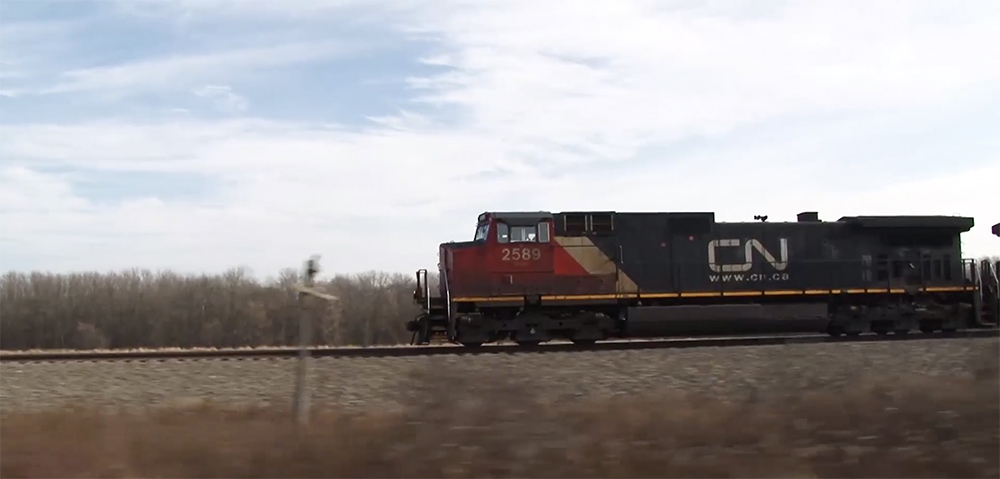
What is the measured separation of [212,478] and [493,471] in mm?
1929

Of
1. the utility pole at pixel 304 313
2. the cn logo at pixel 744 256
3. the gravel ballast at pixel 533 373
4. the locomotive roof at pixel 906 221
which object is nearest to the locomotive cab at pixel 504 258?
the cn logo at pixel 744 256

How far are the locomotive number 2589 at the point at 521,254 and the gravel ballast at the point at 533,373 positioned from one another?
4.31m

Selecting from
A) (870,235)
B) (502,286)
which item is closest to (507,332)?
(502,286)

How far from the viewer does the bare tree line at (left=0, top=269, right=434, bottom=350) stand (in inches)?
455

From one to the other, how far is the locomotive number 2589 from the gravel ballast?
4.31m

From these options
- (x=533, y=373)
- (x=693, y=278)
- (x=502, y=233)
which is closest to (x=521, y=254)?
(x=502, y=233)

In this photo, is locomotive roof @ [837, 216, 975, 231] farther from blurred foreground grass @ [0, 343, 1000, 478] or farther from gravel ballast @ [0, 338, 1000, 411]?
blurred foreground grass @ [0, 343, 1000, 478]

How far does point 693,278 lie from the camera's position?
18312 mm

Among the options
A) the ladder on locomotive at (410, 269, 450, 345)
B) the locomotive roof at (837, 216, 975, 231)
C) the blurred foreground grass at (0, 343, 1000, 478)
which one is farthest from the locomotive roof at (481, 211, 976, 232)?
the blurred foreground grass at (0, 343, 1000, 478)

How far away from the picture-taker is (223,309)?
59.8 ft

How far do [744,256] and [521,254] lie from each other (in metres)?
5.17

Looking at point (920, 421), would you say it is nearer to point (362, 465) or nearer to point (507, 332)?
point (362, 465)

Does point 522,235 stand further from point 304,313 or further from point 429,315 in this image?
point 304,313

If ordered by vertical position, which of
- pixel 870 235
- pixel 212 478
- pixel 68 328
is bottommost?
pixel 212 478
